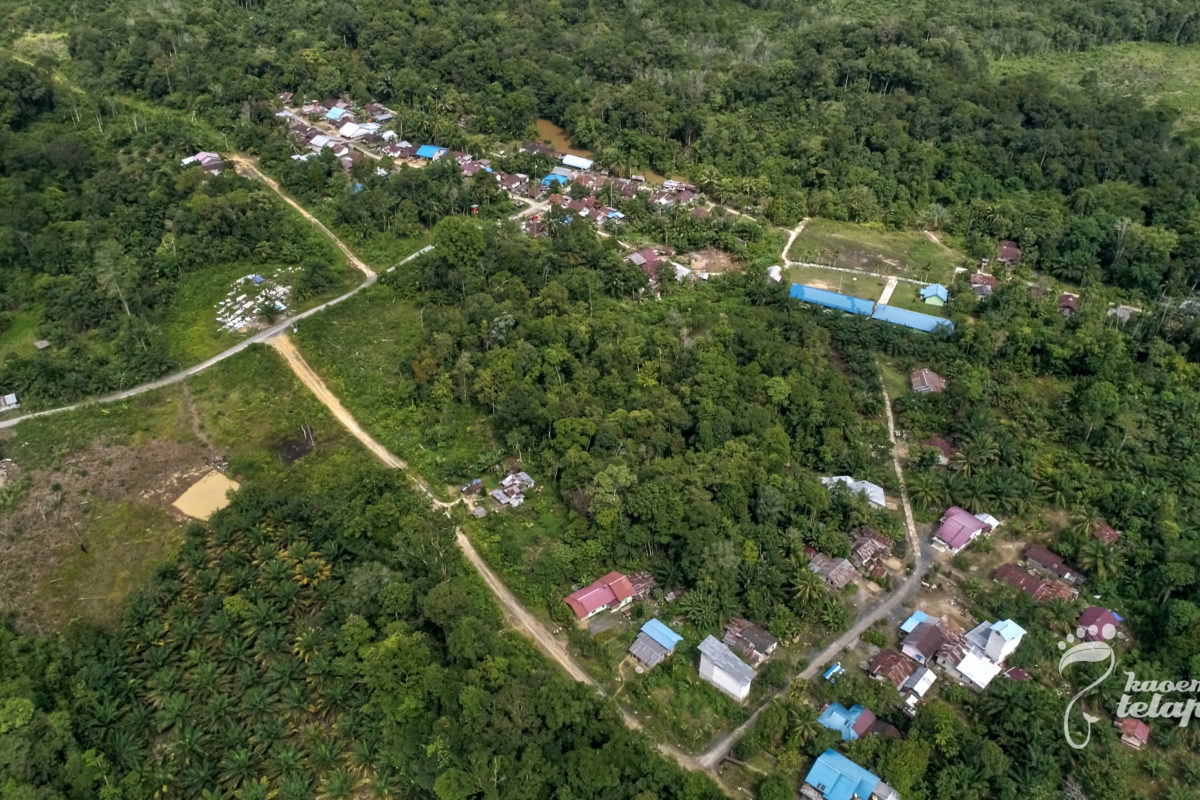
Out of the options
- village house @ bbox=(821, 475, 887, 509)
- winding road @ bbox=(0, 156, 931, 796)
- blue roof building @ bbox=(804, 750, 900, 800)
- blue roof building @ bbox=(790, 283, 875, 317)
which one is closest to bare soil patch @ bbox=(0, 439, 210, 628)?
winding road @ bbox=(0, 156, 931, 796)

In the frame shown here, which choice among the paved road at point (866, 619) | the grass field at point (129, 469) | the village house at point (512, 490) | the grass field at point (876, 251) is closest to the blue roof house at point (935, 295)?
the grass field at point (876, 251)

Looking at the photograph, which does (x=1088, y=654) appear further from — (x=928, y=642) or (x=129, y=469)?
(x=129, y=469)

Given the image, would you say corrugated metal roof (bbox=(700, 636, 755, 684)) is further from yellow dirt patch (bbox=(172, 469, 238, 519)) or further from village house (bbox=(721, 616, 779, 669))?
yellow dirt patch (bbox=(172, 469, 238, 519))

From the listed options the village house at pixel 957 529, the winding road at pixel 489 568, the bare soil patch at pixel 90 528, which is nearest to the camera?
the winding road at pixel 489 568

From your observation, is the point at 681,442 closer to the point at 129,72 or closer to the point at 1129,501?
the point at 1129,501

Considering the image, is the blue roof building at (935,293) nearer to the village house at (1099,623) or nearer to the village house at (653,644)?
the village house at (1099,623)

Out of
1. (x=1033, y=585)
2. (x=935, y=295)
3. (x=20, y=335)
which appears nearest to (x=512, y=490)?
(x=1033, y=585)

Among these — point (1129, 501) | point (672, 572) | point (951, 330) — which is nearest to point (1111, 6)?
point (951, 330)
